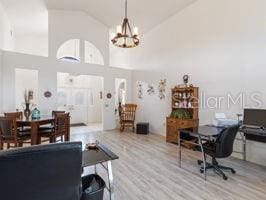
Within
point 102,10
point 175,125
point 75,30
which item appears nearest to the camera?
point 175,125

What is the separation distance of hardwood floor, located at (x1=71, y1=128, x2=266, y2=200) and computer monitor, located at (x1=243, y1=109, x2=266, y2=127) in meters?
0.86

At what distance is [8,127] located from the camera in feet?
12.8

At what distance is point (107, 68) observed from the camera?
292 inches

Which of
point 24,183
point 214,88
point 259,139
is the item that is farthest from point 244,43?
point 24,183

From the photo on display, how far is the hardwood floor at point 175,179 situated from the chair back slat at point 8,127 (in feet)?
6.25

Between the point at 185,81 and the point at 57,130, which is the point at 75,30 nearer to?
the point at 57,130

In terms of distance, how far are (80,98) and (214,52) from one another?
7.16m

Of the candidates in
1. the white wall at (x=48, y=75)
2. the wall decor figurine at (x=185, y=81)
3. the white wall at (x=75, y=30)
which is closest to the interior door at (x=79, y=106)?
the white wall at (x=48, y=75)

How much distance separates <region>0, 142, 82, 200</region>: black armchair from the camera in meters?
1.12

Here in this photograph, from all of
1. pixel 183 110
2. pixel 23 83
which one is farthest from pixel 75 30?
pixel 183 110

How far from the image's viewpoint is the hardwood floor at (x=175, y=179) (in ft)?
8.48

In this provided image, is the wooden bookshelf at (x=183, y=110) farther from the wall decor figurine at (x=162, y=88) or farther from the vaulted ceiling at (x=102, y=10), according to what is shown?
the vaulted ceiling at (x=102, y=10)

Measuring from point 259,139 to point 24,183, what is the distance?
152 inches

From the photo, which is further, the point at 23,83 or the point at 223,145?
the point at 23,83
